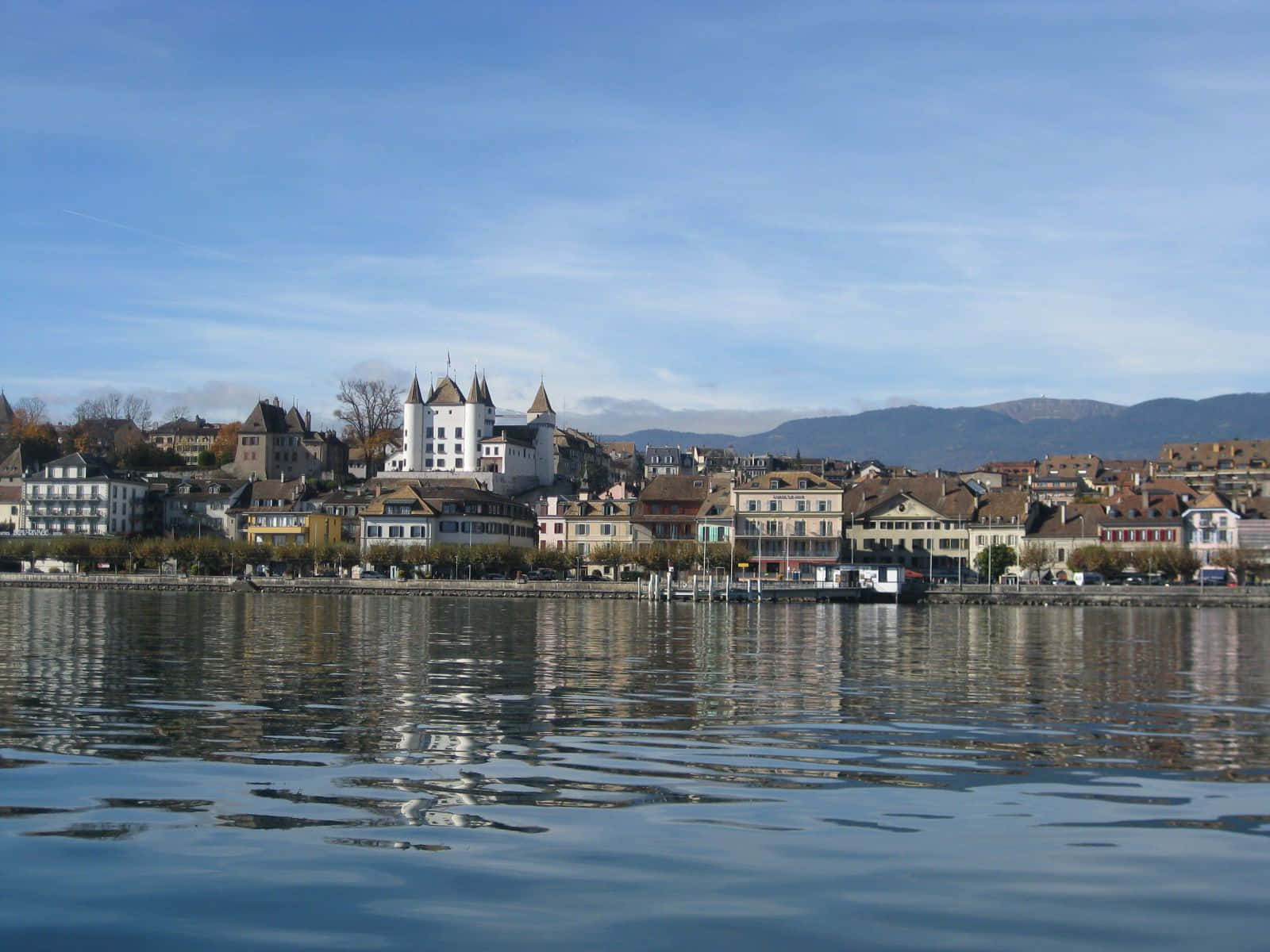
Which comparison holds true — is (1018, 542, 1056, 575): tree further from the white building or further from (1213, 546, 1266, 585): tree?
the white building

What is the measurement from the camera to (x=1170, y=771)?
52.0 feet

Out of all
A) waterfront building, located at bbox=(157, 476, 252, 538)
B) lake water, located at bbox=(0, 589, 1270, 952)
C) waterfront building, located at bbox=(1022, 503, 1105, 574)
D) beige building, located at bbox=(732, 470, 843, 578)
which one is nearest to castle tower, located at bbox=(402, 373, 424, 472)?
waterfront building, located at bbox=(157, 476, 252, 538)

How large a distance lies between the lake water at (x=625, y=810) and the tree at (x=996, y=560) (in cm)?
7771

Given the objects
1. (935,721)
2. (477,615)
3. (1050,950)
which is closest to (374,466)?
(477,615)

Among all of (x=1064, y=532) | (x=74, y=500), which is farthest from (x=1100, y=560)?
(x=74, y=500)

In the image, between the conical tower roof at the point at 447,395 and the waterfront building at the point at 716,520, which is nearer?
the waterfront building at the point at 716,520

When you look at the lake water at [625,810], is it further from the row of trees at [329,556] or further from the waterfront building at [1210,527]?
the waterfront building at [1210,527]

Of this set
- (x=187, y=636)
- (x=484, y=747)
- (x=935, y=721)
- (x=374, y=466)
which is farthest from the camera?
(x=374, y=466)

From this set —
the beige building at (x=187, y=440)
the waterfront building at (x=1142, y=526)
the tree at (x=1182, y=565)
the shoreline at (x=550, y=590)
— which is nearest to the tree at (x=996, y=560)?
the waterfront building at (x=1142, y=526)

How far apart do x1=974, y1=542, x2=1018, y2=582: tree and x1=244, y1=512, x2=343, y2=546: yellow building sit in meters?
53.0

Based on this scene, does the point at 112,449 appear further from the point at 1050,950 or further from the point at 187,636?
the point at 1050,950

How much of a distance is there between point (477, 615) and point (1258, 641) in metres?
32.3

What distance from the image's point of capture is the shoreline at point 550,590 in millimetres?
86812

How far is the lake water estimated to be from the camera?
9.57 m
